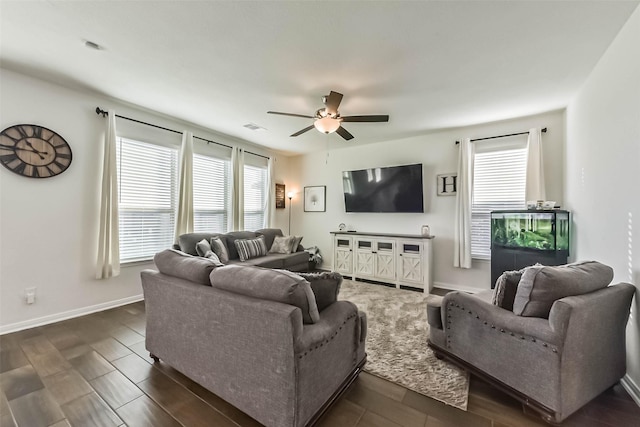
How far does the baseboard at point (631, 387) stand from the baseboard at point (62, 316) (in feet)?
17.0

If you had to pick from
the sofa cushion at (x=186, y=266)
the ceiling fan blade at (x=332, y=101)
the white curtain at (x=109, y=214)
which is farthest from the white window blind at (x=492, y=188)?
the white curtain at (x=109, y=214)

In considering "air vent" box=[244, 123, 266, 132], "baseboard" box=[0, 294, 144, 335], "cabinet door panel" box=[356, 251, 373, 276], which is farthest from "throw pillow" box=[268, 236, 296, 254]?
"baseboard" box=[0, 294, 144, 335]

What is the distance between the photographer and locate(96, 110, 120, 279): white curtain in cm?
325

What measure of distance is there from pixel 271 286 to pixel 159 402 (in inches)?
46.5

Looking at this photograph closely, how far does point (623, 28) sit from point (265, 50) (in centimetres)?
284

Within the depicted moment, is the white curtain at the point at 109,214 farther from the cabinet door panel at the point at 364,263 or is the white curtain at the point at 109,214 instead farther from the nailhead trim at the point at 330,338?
the cabinet door panel at the point at 364,263

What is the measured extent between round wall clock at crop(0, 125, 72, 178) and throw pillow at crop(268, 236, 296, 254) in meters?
3.11

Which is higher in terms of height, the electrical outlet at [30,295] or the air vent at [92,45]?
the air vent at [92,45]

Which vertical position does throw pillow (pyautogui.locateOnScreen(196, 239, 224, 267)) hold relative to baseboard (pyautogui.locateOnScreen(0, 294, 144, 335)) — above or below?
above

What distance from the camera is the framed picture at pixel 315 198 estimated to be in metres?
5.92

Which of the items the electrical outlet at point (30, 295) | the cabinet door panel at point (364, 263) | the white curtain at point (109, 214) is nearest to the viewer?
the electrical outlet at point (30, 295)

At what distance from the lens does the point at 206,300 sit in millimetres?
1652

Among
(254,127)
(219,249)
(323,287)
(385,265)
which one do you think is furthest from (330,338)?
(254,127)

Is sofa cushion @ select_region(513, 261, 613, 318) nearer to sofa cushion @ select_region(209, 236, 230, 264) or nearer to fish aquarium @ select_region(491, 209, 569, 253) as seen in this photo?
fish aquarium @ select_region(491, 209, 569, 253)
